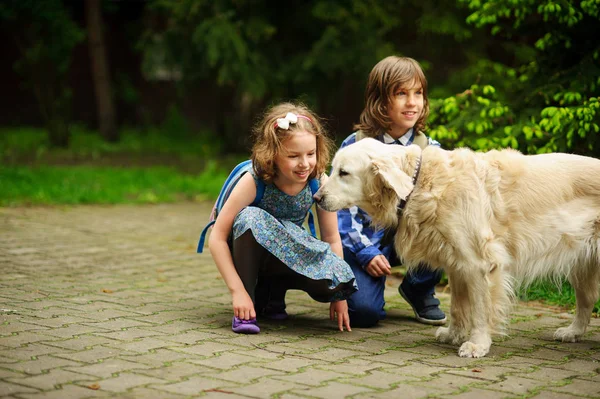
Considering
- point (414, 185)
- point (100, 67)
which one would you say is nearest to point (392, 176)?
point (414, 185)

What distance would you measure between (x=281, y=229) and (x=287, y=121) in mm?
636

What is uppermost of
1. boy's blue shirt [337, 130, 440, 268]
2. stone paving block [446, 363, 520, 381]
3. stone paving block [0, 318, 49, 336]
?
boy's blue shirt [337, 130, 440, 268]

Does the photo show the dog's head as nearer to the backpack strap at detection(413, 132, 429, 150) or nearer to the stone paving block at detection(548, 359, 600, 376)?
the backpack strap at detection(413, 132, 429, 150)

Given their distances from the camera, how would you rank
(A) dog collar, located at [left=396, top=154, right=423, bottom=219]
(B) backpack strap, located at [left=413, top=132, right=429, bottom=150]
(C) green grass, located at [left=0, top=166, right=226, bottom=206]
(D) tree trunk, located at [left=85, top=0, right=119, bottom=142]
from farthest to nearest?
(D) tree trunk, located at [left=85, top=0, right=119, bottom=142], (C) green grass, located at [left=0, top=166, right=226, bottom=206], (B) backpack strap, located at [left=413, top=132, right=429, bottom=150], (A) dog collar, located at [left=396, top=154, right=423, bottom=219]

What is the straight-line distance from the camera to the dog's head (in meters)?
4.16

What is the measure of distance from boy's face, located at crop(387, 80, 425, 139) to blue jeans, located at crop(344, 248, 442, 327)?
93 centimetres

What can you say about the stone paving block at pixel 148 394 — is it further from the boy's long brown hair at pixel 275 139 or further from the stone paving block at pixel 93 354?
the boy's long brown hair at pixel 275 139

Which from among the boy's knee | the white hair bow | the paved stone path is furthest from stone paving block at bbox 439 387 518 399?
the white hair bow

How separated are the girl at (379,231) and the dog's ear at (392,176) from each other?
2.22ft

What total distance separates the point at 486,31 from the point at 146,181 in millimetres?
6043

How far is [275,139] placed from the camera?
4.33m

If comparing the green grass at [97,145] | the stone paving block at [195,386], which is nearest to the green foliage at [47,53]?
the green grass at [97,145]

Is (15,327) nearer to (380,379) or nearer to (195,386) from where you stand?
(195,386)

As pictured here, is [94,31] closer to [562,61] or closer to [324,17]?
[324,17]
